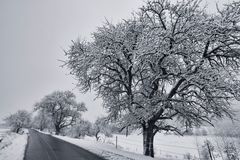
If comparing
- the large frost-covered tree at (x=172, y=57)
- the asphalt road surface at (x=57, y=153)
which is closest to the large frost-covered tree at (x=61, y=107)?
the asphalt road surface at (x=57, y=153)

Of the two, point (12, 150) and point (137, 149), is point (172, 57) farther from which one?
point (137, 149)

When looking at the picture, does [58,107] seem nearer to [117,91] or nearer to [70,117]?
[70,117]

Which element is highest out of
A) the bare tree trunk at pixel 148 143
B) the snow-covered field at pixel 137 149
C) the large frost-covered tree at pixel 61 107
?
the large frost-covered tree at pixel 61 107

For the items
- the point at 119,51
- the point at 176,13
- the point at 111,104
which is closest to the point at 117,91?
the point at 111,104

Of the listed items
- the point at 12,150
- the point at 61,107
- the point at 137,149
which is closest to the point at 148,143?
the point at 12,150

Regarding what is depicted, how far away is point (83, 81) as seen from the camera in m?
11.7

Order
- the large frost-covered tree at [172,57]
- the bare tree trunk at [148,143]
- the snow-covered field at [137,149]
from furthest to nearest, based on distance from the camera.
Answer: the bare tree trunk at [148,143], the snow-covered field at [137,149], the large frost-covered tree at [172,57]

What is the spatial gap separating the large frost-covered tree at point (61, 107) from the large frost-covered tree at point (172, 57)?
94.2 ft

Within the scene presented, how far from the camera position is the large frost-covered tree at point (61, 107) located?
38.0m

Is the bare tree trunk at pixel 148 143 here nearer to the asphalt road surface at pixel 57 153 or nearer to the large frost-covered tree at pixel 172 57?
the large frost-covered tree at pixel 172 57

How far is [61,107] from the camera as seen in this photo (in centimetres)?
3809

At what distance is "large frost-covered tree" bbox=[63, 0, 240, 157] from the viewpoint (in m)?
7.73

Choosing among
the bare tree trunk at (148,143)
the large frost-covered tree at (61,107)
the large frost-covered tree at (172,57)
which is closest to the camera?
the large frost-covered tree at (172,57)

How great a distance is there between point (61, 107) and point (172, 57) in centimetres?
3610
